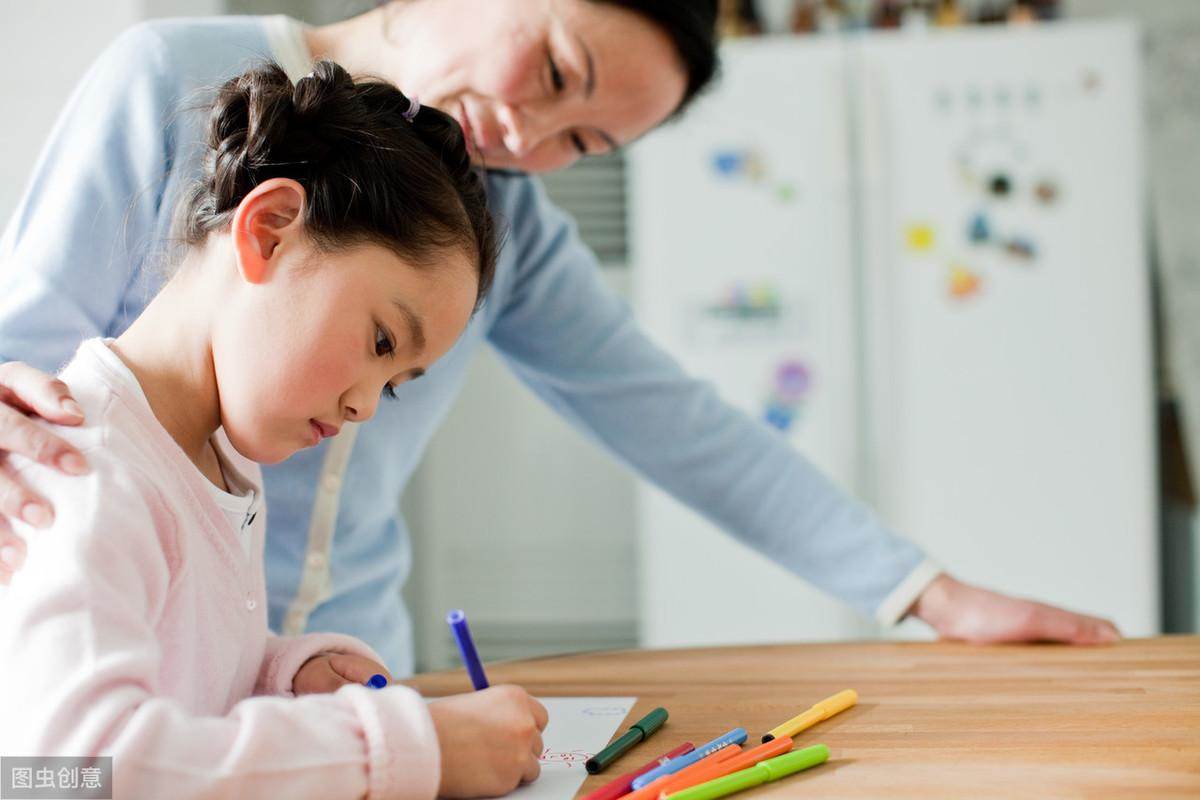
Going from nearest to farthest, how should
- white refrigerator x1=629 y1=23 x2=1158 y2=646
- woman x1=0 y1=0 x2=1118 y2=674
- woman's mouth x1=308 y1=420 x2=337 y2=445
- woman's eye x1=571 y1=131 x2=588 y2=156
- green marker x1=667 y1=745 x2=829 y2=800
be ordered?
green marker x1=667 y1=745 x2=829 y2=800, woman's mouth x1=308 y1=420 x2=337 y2=445, woman x1=0 y1=0 x2=1118 y2=674, woman's eye x1=571 y1=131 x2=588 y2=156, white refrigerator x1=629 y1=23 x2=1158 y2=646

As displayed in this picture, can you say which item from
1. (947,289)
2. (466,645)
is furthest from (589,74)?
(947,289)

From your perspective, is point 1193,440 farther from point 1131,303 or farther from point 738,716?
point 738,716

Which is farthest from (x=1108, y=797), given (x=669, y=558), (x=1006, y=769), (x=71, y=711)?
(x=669, y=558)

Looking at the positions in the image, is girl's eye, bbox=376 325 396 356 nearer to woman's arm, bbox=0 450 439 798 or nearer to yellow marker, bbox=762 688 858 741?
woman's arm, bbox=0 450 439 798

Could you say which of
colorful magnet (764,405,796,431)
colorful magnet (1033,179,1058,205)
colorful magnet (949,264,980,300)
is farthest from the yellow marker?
colorful magnet (1033,179,1058,205)

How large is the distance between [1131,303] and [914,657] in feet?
6.38

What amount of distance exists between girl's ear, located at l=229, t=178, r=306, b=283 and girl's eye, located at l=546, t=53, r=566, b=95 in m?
0.39

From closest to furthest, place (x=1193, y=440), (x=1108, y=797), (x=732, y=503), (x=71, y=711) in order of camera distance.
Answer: (x=71, y=711) → (x=1108, y=797) → (x=732, y=503) → (x=1193, y=440)

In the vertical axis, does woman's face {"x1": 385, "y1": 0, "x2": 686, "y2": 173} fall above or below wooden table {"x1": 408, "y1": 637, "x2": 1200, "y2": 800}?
above

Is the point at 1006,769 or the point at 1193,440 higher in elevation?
the point at 1006,769

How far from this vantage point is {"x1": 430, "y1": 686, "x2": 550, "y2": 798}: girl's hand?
0.64 metres

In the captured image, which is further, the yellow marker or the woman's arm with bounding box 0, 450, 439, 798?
the yellow marker

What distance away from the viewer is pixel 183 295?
74cm

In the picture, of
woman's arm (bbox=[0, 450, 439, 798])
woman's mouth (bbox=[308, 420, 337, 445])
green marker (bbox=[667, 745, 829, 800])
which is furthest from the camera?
woman's mouth (bbox=[308, 420, 337, 445])
